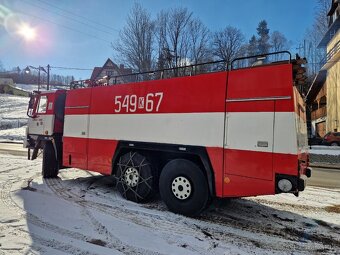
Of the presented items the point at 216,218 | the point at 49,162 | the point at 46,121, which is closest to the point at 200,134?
the point at 216,218

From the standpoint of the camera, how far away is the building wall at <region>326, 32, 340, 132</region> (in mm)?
32281

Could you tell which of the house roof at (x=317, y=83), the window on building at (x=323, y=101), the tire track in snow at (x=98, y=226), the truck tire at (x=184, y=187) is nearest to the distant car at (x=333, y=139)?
the house roof at (x=317, y=83)

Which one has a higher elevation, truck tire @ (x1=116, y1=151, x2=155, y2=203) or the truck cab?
the truck cab

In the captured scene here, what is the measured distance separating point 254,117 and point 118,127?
338cm

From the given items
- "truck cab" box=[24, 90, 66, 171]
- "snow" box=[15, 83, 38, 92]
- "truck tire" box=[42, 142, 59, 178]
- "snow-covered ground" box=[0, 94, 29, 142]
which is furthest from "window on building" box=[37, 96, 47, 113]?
"snow" box=[15, 83, 38, 92]

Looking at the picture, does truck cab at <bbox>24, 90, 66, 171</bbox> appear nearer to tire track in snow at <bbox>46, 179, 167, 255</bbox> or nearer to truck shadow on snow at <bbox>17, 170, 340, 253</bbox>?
tire track in snow at <bbox>46, 179, 167, 255</bbox>

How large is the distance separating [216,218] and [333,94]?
32600 mm

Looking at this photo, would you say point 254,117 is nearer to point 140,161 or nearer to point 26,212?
point 140,161

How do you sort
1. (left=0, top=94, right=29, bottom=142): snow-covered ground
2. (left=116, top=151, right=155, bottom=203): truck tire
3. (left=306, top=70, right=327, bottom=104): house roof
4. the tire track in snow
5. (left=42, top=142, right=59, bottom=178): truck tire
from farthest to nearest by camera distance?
(left=306, top=70, right=327, bottom=104): house roof
(left=0, top=94, right=29, bottom=142): snow-covered ground
(left=42, top=142, right=59, bottom=178): truck tire
(left=116, top=151, right=155, bottom=203): truck tire
the tire track in snow

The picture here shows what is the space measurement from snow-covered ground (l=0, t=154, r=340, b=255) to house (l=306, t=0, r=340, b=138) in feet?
92.4

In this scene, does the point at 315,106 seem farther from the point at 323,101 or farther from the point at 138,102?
the point at 138,102

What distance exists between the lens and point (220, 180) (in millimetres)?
5773

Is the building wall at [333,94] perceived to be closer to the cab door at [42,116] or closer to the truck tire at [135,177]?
the cab door at [42,116]

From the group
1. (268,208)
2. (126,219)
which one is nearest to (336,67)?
(268,208)
